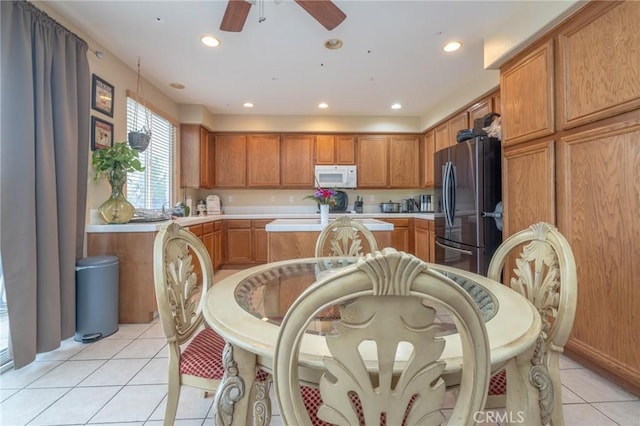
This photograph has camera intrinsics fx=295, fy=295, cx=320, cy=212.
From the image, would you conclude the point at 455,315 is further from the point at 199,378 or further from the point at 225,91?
the point at 225,91

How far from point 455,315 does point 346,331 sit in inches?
7.7

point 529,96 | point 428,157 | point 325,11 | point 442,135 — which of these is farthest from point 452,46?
point 428,157

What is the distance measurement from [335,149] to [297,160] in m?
0.68

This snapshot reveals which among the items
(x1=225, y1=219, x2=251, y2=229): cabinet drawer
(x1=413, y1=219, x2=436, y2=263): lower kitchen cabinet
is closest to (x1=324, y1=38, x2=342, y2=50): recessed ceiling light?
(x1=413, y1=219, x2=436, y2=263): lower kitchen cabinet

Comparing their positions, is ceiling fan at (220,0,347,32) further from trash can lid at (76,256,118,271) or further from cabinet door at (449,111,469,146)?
cabinet door at (449,111,469,146)

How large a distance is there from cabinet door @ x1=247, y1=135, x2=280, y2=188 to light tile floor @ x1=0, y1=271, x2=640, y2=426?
131 inches

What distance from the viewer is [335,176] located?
5023 millimetres

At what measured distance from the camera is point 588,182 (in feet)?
5.99

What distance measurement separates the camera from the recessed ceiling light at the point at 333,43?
8.64ft

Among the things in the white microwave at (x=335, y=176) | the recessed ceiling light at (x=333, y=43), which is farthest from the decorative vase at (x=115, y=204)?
the white microwave at (x=335, y=176)

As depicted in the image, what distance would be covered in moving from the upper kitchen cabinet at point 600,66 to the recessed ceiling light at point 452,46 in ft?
2.98

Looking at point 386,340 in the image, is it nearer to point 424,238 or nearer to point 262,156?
point 424,238

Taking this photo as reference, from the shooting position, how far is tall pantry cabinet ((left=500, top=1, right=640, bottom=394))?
1.59m

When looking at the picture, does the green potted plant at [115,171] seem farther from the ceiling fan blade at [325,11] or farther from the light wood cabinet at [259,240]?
the light wood cabinet at [259,240]
